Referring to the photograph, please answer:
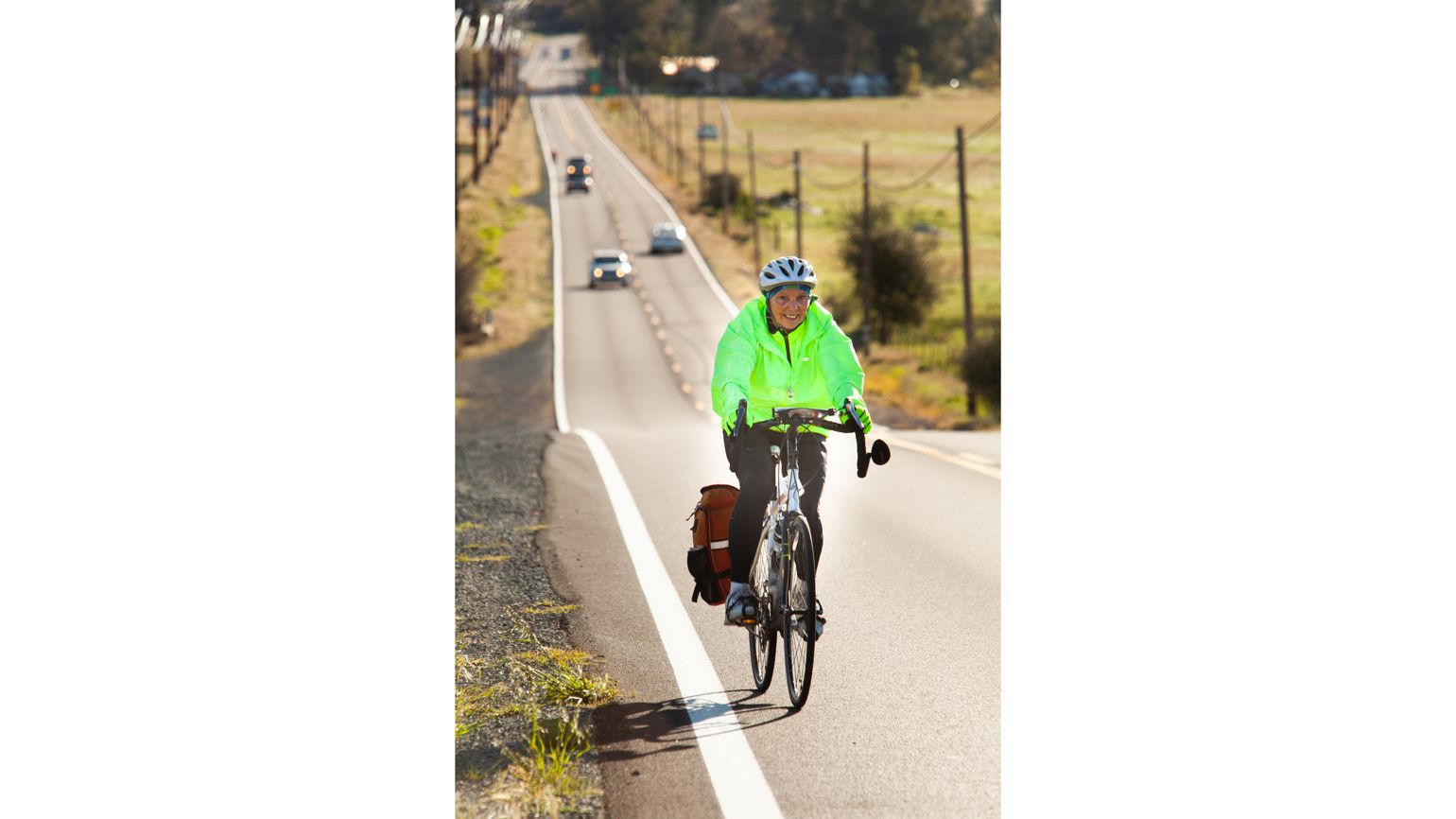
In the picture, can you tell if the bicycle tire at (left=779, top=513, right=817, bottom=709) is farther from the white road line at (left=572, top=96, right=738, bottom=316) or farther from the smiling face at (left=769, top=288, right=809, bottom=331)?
the white road line at (left=572, top=96, right=738, bottom=316)

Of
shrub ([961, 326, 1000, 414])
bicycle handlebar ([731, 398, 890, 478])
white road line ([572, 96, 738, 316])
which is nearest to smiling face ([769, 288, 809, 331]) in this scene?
bicycle handlebar ([731, 398, 890, 478])

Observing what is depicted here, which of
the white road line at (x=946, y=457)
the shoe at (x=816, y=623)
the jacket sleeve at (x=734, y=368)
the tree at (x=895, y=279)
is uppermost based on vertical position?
the tree at (x=895, y=279)

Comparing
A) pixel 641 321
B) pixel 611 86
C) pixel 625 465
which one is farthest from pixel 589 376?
pixel 611 86

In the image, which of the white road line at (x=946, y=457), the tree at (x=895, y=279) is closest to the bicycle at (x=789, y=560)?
the white road line at (x=946, y=457)

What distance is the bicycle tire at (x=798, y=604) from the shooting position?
4.97 meters

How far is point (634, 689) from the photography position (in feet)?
17.6

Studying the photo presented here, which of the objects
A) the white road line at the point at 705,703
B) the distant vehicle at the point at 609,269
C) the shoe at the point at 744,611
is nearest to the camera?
the white road line at the point at 705,703

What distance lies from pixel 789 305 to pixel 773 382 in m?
0.32

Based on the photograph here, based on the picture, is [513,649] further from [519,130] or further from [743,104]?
[743,104]

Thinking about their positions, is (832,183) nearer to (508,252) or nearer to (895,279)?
(508,252)

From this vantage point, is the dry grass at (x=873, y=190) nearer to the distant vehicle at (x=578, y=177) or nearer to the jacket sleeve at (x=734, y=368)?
the distant vehicle at (x=578, y=177)

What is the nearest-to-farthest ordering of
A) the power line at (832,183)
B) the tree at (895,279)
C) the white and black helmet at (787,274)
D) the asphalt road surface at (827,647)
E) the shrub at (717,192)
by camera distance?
the asphalt road surface at (827,647)
the white and black helmet at (787,274)
the tree at (895,279)
the shrub at (717,192)
the power line at (832,183)

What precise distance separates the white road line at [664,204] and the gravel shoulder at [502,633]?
1739cm
